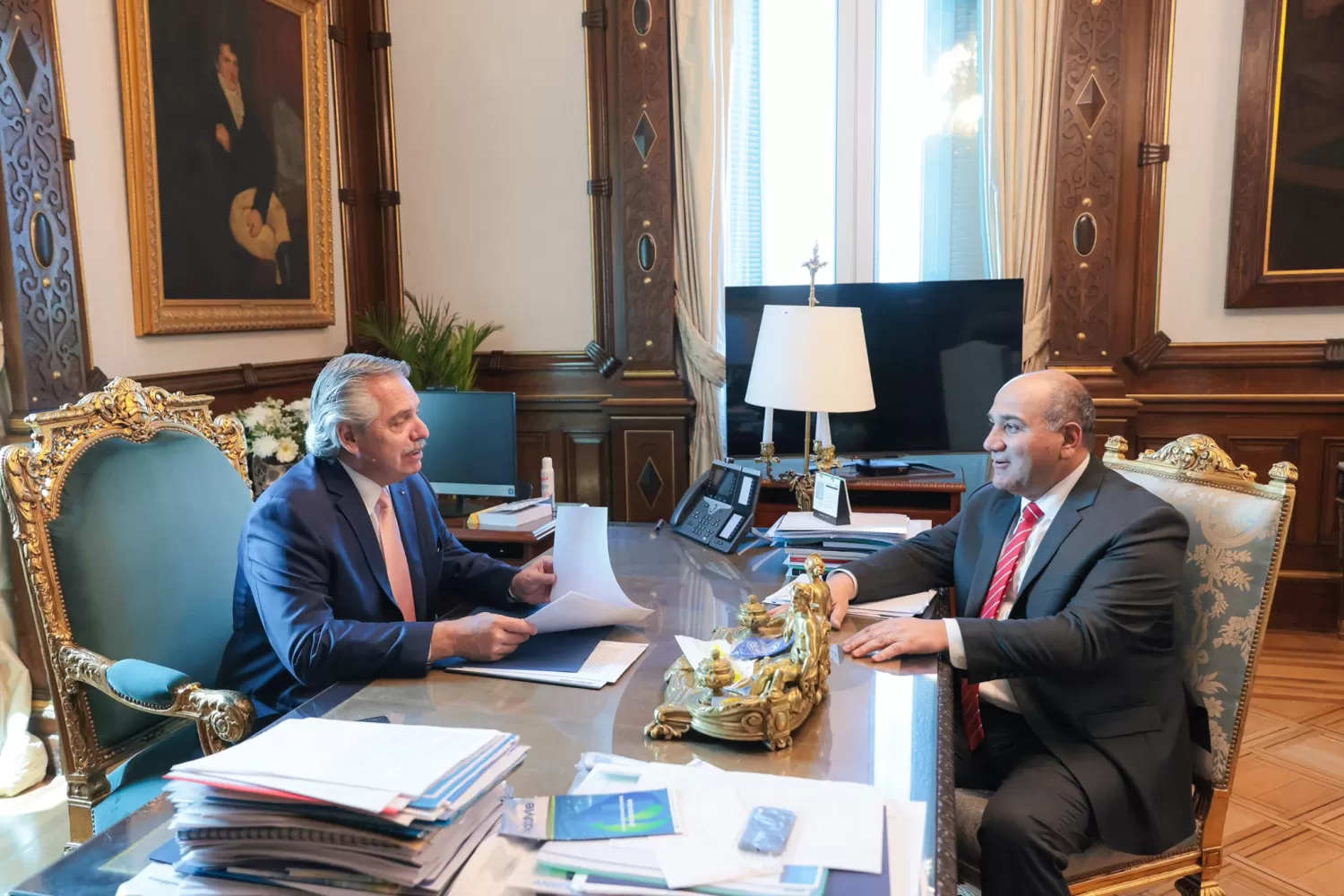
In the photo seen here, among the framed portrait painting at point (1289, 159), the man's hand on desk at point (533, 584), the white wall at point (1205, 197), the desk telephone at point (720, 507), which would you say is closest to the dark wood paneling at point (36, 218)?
the man's hand on desk at point (533, 584)

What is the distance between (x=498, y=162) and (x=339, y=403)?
2.99m

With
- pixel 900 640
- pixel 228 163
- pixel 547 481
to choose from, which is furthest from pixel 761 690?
pixel 228 163

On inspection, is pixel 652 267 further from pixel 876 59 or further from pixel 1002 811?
pixel 1002 811

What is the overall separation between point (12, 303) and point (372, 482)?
5.38ft

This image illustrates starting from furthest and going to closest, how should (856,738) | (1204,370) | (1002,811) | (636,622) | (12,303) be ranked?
1. (1204,370)
2. (12,303)
3. (636,622)
4. (1002,811)
5. (856,738)

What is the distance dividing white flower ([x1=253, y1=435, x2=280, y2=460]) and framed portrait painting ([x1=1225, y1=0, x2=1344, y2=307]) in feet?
12.6

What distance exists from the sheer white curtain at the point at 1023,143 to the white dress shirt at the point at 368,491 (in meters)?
2.93

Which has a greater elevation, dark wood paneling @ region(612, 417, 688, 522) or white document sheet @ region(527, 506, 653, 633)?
white document sheet @ region(527, 506, 653, 633)

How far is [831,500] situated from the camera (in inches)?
91.9

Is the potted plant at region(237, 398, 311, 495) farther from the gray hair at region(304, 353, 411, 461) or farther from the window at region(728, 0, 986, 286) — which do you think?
the window at region(728, 0, 986, 286)

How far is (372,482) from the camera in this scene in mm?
1917

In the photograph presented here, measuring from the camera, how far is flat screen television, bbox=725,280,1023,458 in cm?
373

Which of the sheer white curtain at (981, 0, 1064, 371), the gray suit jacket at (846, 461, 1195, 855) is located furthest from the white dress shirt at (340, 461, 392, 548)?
the sheer white curtain at (981, 0, 1064, 371)

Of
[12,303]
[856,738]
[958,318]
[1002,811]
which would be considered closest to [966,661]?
[1002,811]
